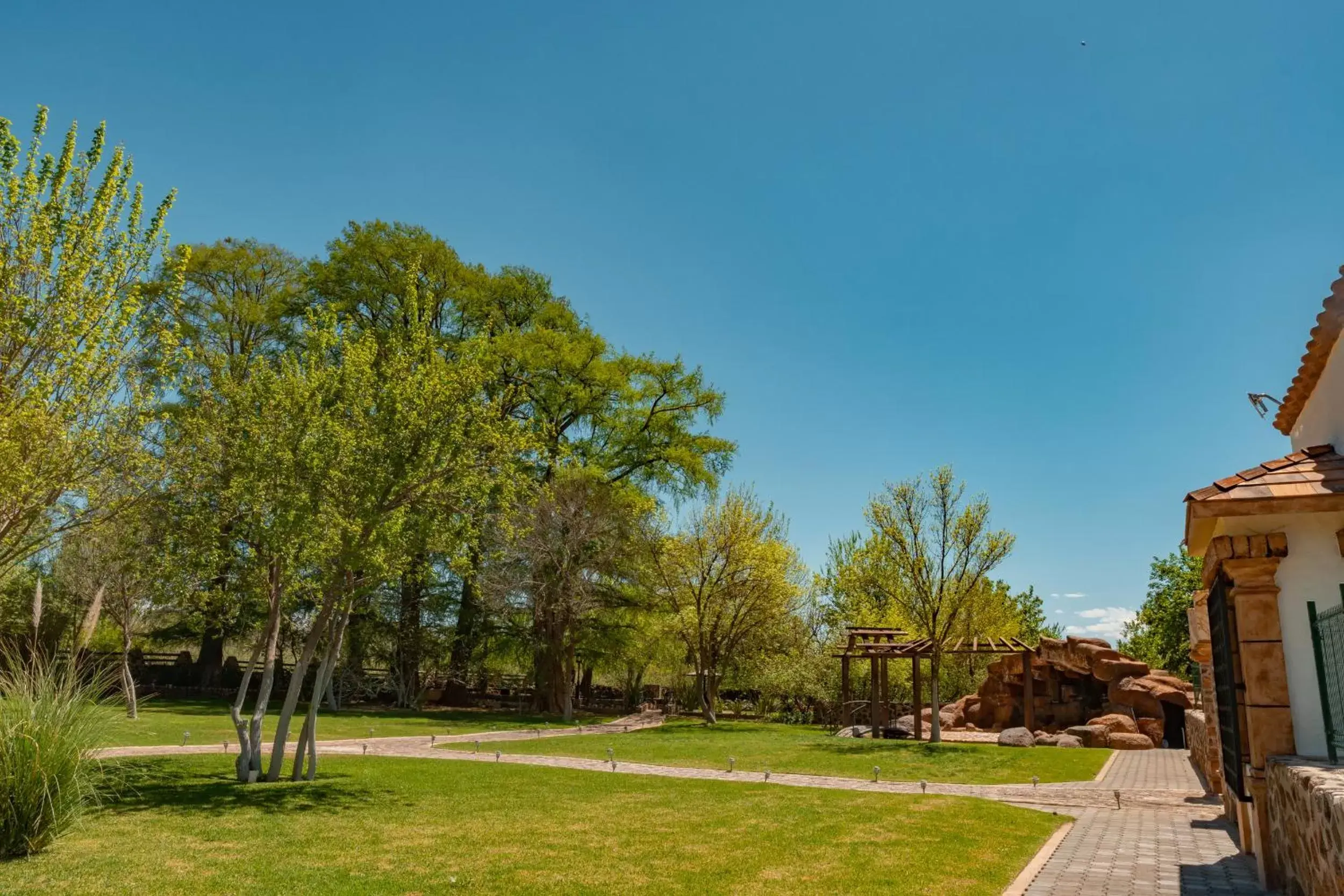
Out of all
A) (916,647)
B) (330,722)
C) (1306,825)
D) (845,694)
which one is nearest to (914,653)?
(916,647)

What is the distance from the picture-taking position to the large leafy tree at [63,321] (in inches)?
305

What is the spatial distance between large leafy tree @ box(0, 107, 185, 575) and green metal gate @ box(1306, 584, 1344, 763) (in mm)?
11122

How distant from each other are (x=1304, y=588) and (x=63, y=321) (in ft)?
37.9

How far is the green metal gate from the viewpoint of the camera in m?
6.09

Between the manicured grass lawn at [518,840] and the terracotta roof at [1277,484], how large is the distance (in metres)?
3.87

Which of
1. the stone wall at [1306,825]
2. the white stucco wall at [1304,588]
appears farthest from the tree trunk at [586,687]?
the white stucco wall at [1304,588]

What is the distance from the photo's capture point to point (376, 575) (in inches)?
488

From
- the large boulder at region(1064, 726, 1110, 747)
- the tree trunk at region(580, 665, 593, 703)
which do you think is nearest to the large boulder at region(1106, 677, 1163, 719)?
the large boulder at region(1064, 726, 1110, 747)

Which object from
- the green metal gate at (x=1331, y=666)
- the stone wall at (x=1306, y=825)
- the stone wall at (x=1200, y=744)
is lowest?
the stone wall at (x=1200, y=744)

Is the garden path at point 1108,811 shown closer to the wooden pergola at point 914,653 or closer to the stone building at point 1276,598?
the stone building at point 1276,598

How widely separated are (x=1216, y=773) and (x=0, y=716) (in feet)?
52.1

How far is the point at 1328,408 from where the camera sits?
306 inches

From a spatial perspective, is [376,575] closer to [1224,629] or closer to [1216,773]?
[1224,629]

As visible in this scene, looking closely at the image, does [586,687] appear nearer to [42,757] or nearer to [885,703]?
[885,703]
